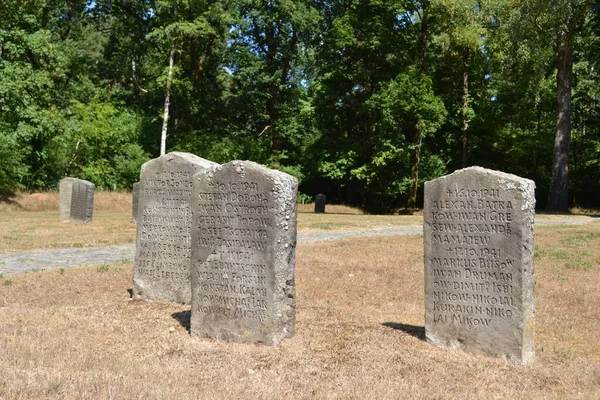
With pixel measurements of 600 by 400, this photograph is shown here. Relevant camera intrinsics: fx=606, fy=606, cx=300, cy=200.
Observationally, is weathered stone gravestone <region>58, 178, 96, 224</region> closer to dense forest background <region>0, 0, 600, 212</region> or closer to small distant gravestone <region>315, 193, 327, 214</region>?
dense forest background <region>0, 0, 600, 212</region>

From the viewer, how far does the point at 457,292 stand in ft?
21.6

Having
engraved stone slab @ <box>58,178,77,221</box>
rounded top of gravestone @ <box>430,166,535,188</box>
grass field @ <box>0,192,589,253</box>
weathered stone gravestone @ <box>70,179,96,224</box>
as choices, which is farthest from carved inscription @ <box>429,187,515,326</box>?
engraved stone slab @ <box>58,178,77,221</box>

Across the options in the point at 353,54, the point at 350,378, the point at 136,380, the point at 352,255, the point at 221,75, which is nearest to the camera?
the point at 136,380

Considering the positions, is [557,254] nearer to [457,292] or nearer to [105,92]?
[457,292]

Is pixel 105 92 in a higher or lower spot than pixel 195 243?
higher

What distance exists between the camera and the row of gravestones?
6227 millimetres

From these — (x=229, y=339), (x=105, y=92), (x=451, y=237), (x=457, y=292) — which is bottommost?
(x=229, y=339)

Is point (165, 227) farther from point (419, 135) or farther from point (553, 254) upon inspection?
Result: point (419, 135)

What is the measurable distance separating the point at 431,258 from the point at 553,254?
776cm

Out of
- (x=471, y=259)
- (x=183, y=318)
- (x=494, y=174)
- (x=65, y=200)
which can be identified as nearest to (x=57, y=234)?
(x=65, y=200)

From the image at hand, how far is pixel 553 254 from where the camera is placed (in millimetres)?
13344

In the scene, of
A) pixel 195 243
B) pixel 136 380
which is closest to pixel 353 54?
pixel 195 243

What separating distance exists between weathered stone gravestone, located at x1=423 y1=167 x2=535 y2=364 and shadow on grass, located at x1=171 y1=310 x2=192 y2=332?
282 cm

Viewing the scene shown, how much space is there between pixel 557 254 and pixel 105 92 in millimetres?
35890
